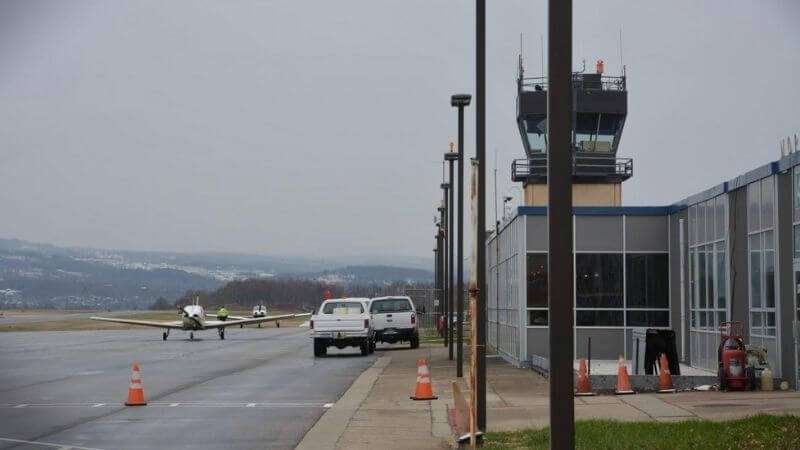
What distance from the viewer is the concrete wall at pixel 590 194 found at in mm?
49406

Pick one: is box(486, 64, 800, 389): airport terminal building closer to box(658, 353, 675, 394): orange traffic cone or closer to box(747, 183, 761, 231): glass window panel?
box(747, 183, 761, 231): glass window panel

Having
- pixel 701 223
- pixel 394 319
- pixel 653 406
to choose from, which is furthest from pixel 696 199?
pixel 394 319

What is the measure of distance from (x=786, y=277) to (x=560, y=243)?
44.9 ft

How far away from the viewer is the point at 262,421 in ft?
57.9

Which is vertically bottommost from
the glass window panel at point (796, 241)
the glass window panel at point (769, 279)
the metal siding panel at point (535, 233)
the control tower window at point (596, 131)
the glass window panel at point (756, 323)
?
the glass window panel at point (756, 323)

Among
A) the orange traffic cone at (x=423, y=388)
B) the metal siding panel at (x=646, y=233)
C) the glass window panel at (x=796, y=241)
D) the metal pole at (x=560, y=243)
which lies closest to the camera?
the metal pole at (x=560, y=243)

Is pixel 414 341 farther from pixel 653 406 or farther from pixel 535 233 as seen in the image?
pixel 653 406

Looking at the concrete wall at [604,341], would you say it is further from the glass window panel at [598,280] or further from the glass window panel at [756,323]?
the glass window panel at [756,323]

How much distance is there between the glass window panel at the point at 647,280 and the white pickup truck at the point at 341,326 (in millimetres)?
10788

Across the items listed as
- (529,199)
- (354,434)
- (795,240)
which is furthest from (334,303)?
(354,434)

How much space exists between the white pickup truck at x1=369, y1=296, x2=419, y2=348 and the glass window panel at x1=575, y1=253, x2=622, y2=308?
1439 cm

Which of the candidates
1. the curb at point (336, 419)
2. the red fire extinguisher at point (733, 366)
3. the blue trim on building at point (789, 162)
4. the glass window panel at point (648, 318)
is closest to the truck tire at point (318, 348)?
the curb at point (336, 419)

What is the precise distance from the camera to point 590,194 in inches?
1967

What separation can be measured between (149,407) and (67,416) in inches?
73.6
